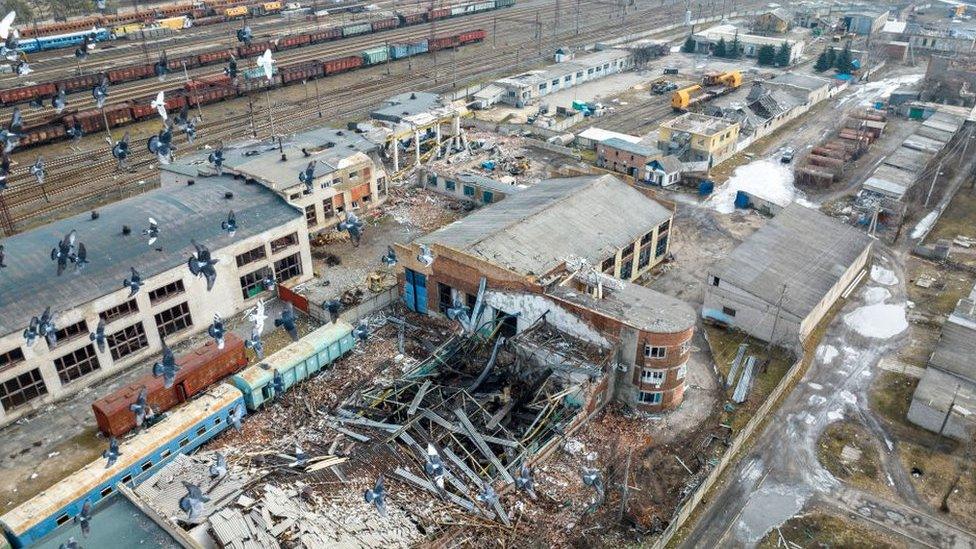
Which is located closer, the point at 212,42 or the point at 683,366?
the point at 683,366

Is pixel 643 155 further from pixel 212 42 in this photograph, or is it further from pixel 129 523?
pixel 212 42

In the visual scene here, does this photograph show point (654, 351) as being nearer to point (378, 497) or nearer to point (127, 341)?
point (378, 497)

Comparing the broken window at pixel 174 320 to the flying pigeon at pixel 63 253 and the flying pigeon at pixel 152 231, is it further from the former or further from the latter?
the flying pigeon at pixel 63 253

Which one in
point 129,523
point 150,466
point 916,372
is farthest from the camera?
point 916,372

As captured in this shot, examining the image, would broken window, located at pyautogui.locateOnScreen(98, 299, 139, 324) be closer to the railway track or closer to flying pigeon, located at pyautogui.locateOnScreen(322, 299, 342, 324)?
flying pigeon, located at pyautogui.locateOnScreen(322, 299, 342, 324)

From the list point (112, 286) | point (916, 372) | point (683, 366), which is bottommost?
point (916, 372)

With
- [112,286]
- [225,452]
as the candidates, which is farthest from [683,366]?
[112,286]
